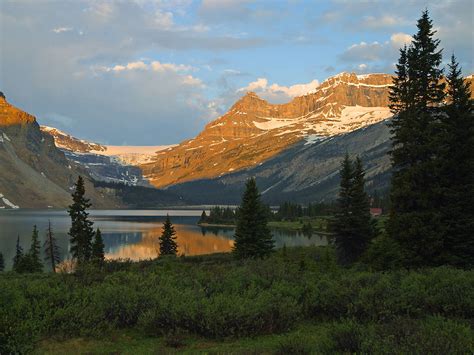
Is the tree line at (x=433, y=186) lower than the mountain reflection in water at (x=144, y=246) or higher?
higher

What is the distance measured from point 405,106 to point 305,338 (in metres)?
30.2

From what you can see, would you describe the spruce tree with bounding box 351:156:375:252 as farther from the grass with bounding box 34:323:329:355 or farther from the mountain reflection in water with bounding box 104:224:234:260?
the mountain reflection in water with bounding box 104:224:234:260

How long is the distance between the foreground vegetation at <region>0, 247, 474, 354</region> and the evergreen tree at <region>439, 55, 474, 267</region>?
12412 millimetres

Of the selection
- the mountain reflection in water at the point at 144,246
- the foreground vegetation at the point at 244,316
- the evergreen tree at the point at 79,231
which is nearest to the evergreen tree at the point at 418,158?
the foreground vegetation at the point at 244,316

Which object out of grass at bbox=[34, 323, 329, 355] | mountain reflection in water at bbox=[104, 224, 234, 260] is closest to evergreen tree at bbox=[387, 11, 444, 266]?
grass at bbox=[34, 323, 329, 355]

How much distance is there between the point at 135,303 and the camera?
44.0 feet

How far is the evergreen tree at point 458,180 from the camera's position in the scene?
2680 cm

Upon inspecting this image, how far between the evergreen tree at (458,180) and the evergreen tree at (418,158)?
0.62 metres

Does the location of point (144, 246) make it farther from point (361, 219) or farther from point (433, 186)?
point (433, 186)

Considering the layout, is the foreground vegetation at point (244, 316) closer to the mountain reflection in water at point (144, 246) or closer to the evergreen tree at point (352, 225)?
the evergreen tree at point (352, 225)

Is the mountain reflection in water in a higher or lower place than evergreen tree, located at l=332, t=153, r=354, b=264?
lower

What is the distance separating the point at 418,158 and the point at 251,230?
25457 mm

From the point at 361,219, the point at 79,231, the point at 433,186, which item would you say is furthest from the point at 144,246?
the point at 433,186

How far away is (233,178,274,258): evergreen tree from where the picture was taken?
52.4 m
